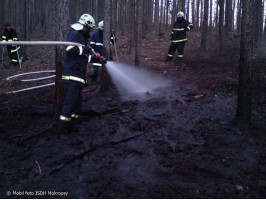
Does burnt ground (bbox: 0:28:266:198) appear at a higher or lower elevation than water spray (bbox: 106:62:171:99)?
lower

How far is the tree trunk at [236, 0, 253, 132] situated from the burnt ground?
0.28m

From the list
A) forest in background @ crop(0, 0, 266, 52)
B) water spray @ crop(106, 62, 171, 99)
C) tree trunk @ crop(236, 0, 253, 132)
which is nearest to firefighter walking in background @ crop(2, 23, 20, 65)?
forest in background @ crop(0, 0, 266, 52)

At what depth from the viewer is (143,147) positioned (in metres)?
4.40

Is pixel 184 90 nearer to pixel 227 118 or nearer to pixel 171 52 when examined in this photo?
pixel 227 118

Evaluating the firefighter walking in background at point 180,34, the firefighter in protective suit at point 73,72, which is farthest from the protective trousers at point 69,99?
the firefighter walking in background at point 180,34

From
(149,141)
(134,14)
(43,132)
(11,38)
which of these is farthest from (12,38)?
(149,141)

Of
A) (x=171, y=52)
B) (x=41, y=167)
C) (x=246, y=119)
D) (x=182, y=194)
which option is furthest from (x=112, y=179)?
(x=171, y=52)

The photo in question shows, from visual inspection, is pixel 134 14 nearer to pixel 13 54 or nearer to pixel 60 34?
pixel 13 54

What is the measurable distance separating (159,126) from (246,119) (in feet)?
5.71

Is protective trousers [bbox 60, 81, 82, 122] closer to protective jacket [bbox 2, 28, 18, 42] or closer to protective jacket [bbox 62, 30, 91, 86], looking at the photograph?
protective jacket [bbox 62, 30, 91, 86]

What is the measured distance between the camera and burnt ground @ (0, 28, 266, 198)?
131 inches

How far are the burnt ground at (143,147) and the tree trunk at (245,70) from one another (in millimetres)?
280

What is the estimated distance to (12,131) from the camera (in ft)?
17.9

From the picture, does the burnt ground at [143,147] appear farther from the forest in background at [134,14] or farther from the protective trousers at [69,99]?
the forest in background at [134,14]
